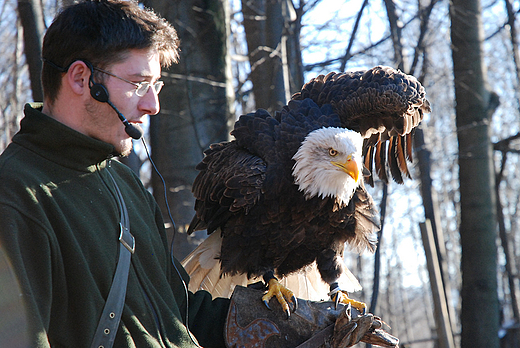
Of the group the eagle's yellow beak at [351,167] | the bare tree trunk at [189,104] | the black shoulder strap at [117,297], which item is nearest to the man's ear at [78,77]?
the black shoulder strap at [117,297]

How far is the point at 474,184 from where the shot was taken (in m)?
6.44

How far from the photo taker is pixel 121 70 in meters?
1.72

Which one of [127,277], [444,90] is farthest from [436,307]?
[444,90]

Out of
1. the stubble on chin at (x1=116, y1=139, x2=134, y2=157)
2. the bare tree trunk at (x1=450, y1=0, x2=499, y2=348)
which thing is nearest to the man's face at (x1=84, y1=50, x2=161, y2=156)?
the stubble on chin at (x1=116, y1=139, x2=134, y2=157)

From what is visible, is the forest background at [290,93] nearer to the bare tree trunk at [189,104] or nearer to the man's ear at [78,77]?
the bare tree trunk at [189,104]

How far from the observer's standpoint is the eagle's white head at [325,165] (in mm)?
2998

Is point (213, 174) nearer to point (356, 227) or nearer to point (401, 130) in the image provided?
point (356, 227)

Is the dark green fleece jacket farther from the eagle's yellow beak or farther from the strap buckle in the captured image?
the eagle's yellow beak

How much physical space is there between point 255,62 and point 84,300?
350 cm

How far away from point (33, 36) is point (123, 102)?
10.1 feet

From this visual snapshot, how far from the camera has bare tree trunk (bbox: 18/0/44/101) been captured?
4266 millimetres

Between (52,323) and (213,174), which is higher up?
(213,174)

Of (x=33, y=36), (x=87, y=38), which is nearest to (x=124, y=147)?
(x=87, y=38)

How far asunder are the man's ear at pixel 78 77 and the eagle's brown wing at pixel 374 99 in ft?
6.44
